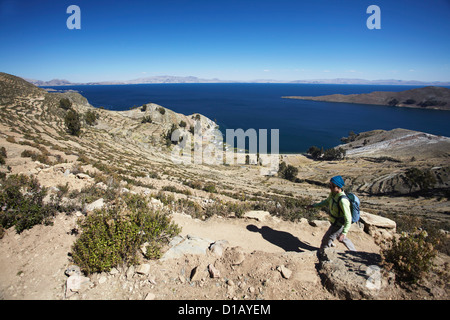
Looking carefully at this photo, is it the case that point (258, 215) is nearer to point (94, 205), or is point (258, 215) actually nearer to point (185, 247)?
point (185, 247)

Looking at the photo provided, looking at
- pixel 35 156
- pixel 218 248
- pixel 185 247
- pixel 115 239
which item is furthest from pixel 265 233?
pixel 35 156

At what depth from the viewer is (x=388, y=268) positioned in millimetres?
3633

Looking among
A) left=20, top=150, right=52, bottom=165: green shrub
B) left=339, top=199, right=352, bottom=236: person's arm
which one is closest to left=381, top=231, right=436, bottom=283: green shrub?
left=339, top=199, right=352, bottom=236: person's arm

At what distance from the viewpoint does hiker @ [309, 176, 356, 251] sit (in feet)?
14.8

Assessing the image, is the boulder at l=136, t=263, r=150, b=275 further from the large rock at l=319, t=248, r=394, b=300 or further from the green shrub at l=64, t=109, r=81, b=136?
the green shrub at l=64, t=109, r=81, b=136

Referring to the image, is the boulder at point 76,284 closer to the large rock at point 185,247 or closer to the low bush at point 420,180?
the large rock at point 185,247

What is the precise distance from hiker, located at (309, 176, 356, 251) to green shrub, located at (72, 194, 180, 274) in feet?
13.7

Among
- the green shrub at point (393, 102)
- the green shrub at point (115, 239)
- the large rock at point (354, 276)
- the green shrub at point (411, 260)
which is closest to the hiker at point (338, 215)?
the large rock at point (354, 276)

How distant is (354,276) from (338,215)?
1.33 meters

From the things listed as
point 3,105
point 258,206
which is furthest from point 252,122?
point 258,206

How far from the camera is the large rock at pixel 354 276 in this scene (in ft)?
11.6

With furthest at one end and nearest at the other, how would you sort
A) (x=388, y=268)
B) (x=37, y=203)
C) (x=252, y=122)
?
(x=252, y=122) < (x=37, y=203) < (x=388, y=268)

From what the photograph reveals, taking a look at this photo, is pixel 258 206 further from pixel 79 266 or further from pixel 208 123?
pixel 208 123

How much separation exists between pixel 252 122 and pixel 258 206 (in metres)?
106
